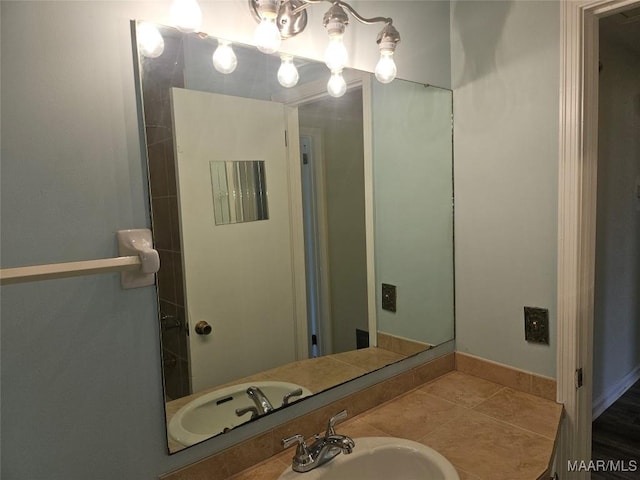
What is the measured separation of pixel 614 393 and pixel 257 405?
2.80 metres

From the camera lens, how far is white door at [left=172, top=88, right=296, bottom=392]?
103 centimetres

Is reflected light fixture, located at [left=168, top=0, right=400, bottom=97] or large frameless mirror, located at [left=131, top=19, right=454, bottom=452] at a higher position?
reflected light fixture, located at [left=168, top=0, right=400, bottom=97]

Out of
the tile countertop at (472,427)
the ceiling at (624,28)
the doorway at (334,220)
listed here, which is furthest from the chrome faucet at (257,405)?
the ceiling at (624,28)

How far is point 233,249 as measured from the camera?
3.77 feet

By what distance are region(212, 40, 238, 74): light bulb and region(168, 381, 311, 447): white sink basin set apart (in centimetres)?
81

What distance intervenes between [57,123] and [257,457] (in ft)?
2.89

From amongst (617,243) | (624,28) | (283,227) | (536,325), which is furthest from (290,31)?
(617,243)

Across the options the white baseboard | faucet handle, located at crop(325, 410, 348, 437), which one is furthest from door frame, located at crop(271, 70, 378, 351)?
the white baseboard

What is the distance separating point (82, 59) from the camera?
2.68 ft

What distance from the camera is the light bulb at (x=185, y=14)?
89 cm

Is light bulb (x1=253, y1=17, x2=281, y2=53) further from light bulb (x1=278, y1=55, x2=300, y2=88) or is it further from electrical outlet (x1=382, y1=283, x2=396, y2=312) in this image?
electrical outlet (x1=382, y1=283, x2=396, y2=312)

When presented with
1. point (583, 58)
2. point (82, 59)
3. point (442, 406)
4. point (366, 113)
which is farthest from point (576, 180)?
point (82, 59)

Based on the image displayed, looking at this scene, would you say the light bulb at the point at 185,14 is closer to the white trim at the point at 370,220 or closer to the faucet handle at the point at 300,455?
the white trim at the point at 370,220

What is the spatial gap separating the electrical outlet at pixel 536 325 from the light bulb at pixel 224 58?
1210 mm
